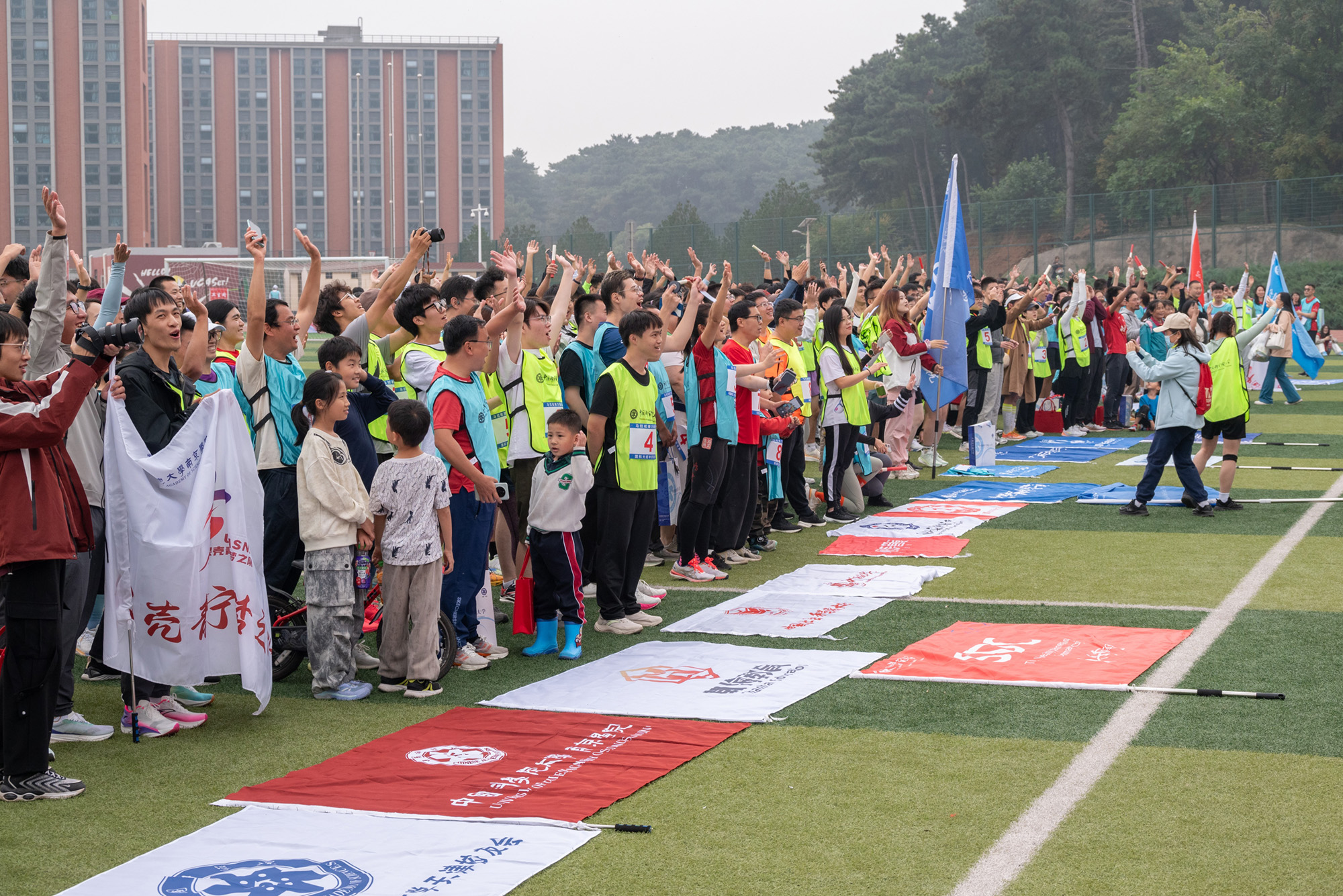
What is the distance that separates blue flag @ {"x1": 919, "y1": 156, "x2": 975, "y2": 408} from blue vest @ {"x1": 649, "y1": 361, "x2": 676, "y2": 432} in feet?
19.4

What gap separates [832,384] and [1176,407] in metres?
2.87

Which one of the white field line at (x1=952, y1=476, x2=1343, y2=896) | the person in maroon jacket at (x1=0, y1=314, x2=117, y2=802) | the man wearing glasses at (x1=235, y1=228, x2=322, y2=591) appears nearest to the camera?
the white field line at (x1=952, y1=476, x2=1343, y2=896)

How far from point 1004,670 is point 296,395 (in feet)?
12.4

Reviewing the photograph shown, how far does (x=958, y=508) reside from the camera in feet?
40.4

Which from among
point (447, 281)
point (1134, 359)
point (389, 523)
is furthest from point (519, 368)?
point (1134, 359)

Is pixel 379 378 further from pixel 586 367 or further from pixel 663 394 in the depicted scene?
pixel 663 394

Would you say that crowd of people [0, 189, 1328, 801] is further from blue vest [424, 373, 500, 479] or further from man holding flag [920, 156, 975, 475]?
man holding flag [920, 156, 975, 475]

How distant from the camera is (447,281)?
8055 mm

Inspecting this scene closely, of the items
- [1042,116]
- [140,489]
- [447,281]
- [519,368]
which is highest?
[1042,116]

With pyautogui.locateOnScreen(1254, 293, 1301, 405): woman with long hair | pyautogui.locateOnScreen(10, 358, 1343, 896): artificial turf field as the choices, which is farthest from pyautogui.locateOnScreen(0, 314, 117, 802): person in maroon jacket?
pyautogui.locateOnScreen(1254, 293, 1301, 405): woman with long hair

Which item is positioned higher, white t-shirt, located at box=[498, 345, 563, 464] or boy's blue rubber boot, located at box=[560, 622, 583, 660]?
white t-shirt, located at box=[498, 345, 563, 464]

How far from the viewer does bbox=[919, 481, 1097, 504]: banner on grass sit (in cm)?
1294

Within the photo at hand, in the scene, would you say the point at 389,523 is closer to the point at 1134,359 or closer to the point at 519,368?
the point at 519,368

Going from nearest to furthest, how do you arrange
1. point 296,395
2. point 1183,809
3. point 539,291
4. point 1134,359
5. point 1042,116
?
point 1183,809
point 296,395
point 539,291
point 1134,359
point 1042,116
